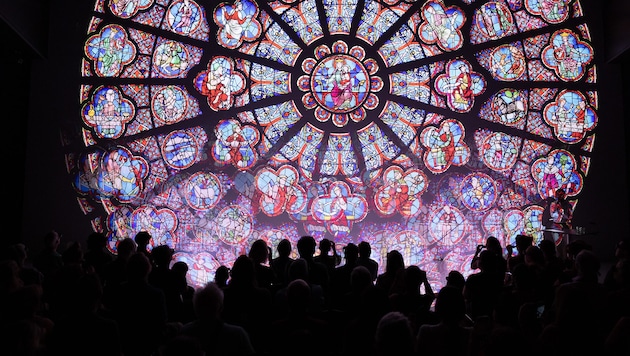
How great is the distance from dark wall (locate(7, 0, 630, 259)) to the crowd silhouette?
575 cm

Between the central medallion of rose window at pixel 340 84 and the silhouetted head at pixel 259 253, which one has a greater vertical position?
the central medallion of rose window at pixel 340 84

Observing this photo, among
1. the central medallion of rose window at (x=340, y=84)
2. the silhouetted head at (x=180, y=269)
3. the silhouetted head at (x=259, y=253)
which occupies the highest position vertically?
the central medallion of rose window at (x=340, y=84)

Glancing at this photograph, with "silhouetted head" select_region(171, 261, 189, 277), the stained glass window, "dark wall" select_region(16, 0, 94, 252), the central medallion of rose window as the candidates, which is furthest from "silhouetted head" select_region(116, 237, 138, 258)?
the central medallion of rose window

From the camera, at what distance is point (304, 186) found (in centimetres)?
1211

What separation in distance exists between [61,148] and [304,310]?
30.0 feet

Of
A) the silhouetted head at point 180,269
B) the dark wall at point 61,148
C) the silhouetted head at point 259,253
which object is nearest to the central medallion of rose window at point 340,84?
the dark wall at point 61,148

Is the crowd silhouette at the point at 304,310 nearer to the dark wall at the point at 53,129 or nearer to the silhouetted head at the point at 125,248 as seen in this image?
the silhouetted head at the point at 125,248

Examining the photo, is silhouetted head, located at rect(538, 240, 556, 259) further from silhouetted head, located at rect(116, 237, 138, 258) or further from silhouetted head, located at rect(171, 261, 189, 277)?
silhouetted head, located at rect(116, 237, 138, 258)

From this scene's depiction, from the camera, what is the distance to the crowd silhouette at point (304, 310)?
12.5 feet

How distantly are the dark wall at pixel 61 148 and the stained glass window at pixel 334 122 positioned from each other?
253 mm

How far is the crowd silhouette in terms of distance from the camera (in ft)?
12.5

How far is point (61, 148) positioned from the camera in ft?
39.1

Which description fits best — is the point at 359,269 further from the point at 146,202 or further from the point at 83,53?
the point at 83,53

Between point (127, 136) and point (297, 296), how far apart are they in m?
8.64
